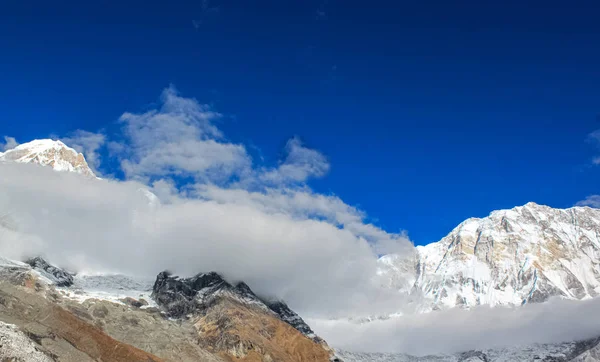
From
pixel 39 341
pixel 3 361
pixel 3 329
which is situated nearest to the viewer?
A: pixel 3 361

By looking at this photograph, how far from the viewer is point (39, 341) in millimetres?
175625

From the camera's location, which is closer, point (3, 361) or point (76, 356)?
point (3, 361)

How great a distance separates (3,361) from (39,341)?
45.7 metres

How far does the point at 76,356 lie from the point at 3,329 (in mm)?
33245

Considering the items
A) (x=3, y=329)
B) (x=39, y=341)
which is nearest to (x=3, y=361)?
(x=3, y=329)

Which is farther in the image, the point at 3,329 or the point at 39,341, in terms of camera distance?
the point at 39,341

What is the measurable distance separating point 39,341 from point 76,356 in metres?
12.7

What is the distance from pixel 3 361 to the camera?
132250mm

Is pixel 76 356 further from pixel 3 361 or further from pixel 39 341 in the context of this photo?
pixel 3 361

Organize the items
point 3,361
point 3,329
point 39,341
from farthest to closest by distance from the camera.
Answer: point 39,341, point 3,329, point 3,361

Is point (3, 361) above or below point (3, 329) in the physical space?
below

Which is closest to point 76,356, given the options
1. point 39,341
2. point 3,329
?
point 39,341

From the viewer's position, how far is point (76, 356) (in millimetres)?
180125

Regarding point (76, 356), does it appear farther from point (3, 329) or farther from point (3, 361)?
point (3, 361)
